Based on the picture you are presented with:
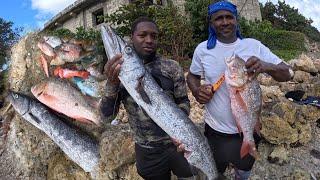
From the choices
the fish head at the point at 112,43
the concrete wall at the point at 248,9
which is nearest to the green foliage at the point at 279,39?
the concrete wall at the point at 248,9

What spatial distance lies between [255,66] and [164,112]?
0.81 metres

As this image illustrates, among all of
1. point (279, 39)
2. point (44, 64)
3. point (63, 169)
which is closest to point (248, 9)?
point (279, 39)

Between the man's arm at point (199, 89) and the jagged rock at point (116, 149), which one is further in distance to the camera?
the jagged rock at point (116, 149)

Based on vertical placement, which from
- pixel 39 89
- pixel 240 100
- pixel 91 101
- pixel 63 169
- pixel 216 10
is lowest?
pixel 63 169

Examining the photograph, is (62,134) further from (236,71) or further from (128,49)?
(236,71)

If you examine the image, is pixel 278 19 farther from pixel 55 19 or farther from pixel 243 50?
pixel 243 50

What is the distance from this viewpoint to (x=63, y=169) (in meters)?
6.69

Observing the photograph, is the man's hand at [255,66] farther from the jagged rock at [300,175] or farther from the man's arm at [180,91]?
the jagged rock at [300,175]

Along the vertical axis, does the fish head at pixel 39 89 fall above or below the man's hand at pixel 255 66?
below

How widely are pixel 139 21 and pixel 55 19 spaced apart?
22411 millimetres

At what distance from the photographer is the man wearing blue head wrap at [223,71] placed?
3.55 m

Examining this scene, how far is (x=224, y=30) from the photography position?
Result: 3.57 m

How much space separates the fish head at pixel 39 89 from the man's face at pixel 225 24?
3.73 m

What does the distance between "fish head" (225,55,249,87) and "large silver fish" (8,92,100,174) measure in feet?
10.7
